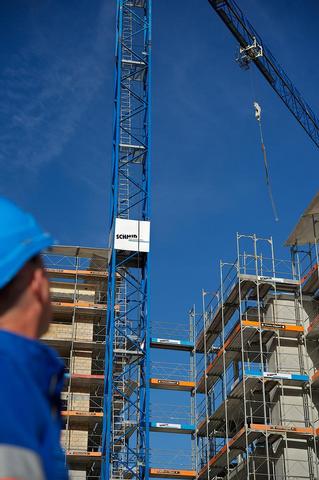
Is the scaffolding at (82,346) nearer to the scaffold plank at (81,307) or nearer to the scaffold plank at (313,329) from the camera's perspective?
the scaffold plank at (81,307)

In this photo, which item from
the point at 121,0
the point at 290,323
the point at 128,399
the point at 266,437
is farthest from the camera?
the point at 121,0

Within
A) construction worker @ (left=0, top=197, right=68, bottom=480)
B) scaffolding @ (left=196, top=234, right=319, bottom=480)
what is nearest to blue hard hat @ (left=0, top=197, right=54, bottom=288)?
construction worker @ (left=0, top=197, right=68, bottom=480)

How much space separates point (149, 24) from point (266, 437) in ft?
79.0

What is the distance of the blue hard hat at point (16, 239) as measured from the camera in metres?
1.06

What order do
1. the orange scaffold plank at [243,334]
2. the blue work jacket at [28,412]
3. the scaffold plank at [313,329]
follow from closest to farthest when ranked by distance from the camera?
the blue work jacket at [28,412] < the scaffold plank at [313,329] < the orange scaffold plank at [243,334]

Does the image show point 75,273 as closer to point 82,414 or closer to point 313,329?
point 82,414

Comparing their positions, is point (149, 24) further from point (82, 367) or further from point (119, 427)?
point (119, 427)

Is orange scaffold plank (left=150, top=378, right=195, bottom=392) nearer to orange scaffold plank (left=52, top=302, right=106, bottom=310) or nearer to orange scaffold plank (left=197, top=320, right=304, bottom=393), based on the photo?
orange scaffold plank (left=197, top=320, right=304, bottom=393)

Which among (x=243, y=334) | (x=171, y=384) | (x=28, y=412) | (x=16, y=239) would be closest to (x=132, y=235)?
→ (x=171, y=384)

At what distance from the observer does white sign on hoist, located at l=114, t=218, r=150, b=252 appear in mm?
38375

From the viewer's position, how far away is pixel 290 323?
32.5 metres

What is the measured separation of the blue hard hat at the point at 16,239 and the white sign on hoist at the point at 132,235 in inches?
1462

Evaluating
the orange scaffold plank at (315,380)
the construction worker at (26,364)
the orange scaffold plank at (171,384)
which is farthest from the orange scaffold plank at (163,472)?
the construction worker at (26,364)

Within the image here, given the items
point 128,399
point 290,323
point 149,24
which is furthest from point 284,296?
point 149,24
